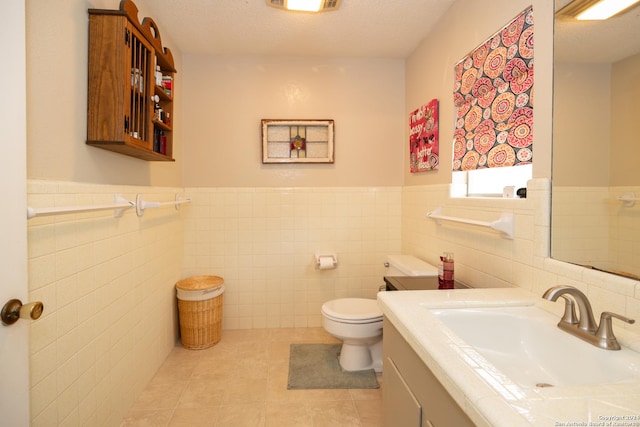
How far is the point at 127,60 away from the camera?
147 centimetres

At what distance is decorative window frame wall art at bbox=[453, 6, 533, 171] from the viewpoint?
1441 mm

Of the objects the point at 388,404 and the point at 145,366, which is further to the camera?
the point at 145,366

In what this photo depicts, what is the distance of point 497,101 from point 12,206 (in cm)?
197

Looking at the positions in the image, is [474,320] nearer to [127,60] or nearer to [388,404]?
[388,404]

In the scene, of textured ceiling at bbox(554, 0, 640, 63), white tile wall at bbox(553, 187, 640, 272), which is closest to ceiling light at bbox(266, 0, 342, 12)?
textured ceiling at bbox(554, 0, 640, 63)

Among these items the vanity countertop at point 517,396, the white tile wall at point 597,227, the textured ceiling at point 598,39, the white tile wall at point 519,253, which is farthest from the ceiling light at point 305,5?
the vanity countertop at point 517,396

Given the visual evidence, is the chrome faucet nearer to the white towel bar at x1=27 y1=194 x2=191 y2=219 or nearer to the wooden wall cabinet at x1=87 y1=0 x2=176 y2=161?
the white towel bar at x1=27 y1=194 x2=191 y2=219

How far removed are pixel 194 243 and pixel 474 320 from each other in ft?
7.90

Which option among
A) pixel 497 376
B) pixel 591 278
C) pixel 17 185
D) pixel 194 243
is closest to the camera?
pixel 497 376

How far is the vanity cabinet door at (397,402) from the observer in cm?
107

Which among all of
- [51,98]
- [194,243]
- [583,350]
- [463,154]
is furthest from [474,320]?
[194,243]

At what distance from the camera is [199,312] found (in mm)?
2557

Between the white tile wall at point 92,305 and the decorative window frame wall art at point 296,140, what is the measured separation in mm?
1048

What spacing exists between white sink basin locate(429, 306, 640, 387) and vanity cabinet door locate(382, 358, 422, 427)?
270 millimetres
